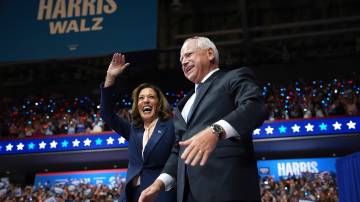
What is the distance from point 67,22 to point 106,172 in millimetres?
3916

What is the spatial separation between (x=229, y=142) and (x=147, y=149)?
0.97 m

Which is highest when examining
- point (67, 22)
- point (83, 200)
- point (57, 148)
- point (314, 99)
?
point (67, 22)

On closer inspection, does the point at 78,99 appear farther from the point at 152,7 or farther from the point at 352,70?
the point at 352,70

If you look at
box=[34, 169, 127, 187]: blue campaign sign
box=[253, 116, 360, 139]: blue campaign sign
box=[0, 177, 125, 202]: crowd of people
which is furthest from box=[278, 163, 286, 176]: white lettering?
box=[34, 169, 127, 187]: blue campaign sign

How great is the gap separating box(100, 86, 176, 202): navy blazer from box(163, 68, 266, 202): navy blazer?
0.70m

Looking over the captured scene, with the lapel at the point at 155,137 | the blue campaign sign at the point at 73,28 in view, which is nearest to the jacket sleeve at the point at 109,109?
the lapel at the point at 155,137

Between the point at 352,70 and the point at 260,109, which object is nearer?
the point at 260,109

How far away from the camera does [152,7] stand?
9234 mm

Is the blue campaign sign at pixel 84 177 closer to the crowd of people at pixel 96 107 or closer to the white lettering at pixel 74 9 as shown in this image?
the crowd of people at pixel 96 107

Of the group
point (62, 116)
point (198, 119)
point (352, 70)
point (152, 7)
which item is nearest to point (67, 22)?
point (152, 7)

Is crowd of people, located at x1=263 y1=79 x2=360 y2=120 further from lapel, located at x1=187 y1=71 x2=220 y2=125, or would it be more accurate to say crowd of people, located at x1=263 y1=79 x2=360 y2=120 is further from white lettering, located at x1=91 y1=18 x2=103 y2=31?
lapel, located at x1=187 y1=71 x2=220 y2=125

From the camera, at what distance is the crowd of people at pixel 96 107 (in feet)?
30.7

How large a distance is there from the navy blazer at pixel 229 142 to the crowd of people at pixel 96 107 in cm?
773

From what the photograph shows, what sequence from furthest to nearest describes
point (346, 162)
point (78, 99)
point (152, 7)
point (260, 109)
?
point (78, 99), point (152, 7), point (346, 162), point (260, 109)
